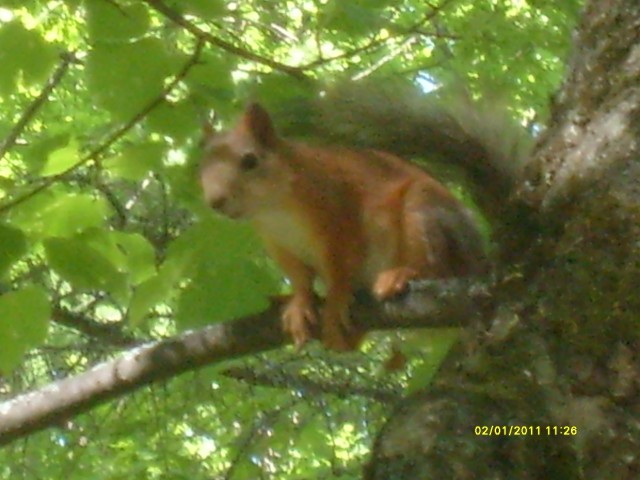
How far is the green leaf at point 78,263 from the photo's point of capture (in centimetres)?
147

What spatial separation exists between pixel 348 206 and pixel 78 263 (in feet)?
3.10

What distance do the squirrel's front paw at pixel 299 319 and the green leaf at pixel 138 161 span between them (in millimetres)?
480

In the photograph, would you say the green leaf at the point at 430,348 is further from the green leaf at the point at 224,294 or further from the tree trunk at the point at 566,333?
the green leaf at the point at 224,294

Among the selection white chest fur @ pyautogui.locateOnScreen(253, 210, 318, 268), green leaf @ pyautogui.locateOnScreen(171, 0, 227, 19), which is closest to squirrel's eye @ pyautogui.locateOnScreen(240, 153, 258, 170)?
white chest fur @ pyautogui.locateOnScreen(253, 210, 318, 268)

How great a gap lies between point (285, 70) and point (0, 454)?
7.18 ft

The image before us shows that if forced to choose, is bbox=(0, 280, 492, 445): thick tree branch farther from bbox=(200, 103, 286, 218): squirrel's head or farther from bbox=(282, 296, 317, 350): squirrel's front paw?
bbox=(200, 103, 286, 218): squirrel's head

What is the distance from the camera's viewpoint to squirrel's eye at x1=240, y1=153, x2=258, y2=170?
7.44ft

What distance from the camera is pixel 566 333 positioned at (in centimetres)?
122

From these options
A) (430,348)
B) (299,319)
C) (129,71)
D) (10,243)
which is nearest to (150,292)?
(10,243)

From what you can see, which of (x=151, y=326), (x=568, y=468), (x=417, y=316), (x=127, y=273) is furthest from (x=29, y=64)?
(x=151, y=326)

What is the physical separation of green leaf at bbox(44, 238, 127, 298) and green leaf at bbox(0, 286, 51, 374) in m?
0.06

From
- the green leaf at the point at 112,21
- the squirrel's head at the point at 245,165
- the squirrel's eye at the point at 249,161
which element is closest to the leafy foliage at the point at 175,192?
the green leaf at the point at 112,21
